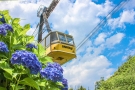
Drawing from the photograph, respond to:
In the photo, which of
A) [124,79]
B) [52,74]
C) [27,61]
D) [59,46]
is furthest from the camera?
[59,46]

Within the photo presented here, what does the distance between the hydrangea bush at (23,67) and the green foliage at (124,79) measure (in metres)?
9.00

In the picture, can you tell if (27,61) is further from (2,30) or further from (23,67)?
(2,30)

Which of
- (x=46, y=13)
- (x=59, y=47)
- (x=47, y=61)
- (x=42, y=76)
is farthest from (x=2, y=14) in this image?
(x=46, y=13)

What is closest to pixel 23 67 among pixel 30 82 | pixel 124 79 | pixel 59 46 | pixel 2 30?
pixel 30 82

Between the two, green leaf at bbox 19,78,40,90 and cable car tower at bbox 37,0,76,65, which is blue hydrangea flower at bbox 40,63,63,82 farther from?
cable car tower at bbox 37,0,76,65

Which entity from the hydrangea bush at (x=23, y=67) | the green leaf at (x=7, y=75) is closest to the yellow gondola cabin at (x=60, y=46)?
the hydrangea bush at (x=23, y=67)

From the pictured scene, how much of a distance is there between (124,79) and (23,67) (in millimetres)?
9498

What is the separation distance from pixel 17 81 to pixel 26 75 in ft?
0.28

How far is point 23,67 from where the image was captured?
169 cm

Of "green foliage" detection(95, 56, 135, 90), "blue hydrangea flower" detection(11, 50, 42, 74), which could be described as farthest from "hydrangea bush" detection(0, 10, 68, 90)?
"green foliage" detection(95, 56, 135, 90)

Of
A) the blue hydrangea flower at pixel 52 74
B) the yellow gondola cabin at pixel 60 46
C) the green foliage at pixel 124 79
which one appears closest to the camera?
the blue hydrangea flower at pixel 52 74

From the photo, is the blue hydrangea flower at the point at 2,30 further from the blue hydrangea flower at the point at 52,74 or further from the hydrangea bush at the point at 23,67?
the blue hydrangea flower at the point at 52,74

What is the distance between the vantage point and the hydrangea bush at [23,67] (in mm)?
1589

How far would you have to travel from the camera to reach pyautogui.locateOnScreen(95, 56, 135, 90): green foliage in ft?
34.7
